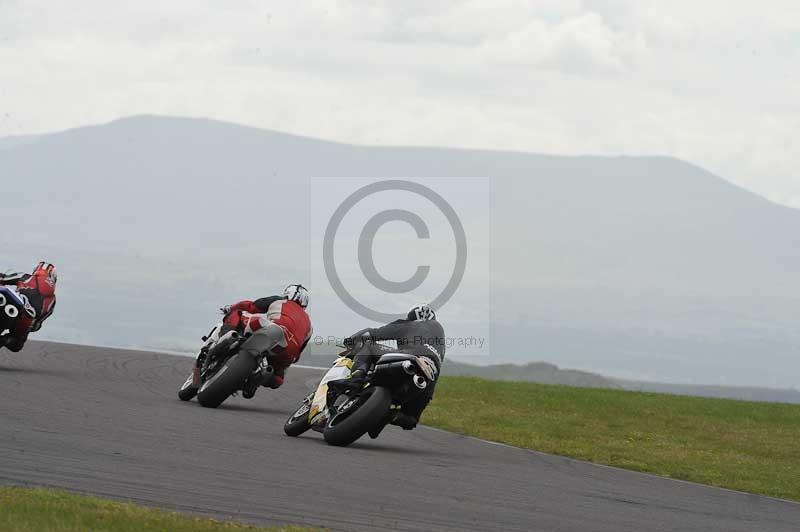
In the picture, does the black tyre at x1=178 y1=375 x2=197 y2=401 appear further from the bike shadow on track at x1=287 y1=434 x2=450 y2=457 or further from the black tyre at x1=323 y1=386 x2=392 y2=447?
the black tyre at x1=323 y1=386 x2=392 y2=447

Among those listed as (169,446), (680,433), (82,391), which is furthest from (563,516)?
(680,433)

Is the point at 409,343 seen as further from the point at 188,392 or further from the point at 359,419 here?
the point at 188,392

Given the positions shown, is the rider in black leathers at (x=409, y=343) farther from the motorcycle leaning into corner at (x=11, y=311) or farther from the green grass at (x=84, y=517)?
the motorcycle leaning into corner at (x=11, y=311)

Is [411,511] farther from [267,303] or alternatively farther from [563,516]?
[267,303]

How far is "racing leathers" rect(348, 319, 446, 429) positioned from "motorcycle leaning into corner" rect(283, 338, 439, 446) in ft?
0.26

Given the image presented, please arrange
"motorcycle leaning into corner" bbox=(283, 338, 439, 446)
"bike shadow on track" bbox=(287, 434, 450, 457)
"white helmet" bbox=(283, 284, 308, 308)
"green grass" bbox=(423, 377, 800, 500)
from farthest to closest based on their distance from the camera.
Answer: "white helmet" bbox=(283, 284, 308, 308), "green grass" bbox=(423, 377, 800, 500), "bike shadow on track" bbox=(287, 434, 450, 457), "motorcycle leaning into corner" bbox=(283, 338, 439, 446)

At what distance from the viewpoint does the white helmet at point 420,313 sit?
49.8ft

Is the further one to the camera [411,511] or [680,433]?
[680,433]

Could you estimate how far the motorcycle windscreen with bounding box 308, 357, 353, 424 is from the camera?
14789 millimetres

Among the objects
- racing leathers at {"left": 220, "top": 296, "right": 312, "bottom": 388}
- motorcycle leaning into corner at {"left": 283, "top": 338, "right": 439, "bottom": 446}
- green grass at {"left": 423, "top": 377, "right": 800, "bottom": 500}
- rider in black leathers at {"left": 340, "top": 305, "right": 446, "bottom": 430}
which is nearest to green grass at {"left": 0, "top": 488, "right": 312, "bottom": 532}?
motorcycle leaning into corner at {"left": 283, "top": 338, "right": 439, "bottom": 446}

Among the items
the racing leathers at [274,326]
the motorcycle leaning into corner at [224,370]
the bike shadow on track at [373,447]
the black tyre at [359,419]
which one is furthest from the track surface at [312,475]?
the racing leathers at [274,326]

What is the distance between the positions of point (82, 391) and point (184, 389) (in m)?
1.31

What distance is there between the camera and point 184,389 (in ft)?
59.1

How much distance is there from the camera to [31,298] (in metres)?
20.3
